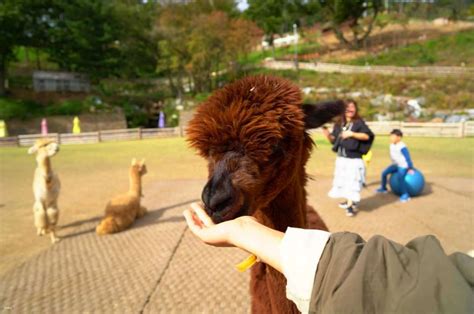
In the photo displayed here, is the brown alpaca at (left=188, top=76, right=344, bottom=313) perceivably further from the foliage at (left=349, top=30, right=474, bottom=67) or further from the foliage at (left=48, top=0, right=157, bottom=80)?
the foliage at (left=48, top=0, right=157, bottom=80)

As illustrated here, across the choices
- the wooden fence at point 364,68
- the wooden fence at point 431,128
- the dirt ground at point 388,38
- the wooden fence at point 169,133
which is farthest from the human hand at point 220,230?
the dirt ground at point 388,38

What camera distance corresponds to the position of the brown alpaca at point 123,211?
5.50 metres

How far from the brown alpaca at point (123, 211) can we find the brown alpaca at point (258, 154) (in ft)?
13.5

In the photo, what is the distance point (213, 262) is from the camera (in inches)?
175

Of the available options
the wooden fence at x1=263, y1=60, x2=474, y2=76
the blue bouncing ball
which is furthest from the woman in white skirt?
the wooden fence at x1=263, y1=60, x2=474, y2=76

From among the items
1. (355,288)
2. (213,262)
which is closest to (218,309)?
(213,262)

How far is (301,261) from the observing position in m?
0.95

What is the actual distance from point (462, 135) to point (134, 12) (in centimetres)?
3379

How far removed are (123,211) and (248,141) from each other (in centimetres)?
469

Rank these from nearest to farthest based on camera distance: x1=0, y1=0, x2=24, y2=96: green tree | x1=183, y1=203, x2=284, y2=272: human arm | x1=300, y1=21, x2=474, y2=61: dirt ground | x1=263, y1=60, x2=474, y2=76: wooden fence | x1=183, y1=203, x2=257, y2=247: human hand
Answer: x1=183, y1=203, x2=284, y2=272: human arm < x1=183, y1=203, x2=257, y2=247: human hand < x1=263, y1=60, x2=474, y2=76: wooden fence < x1=0, y1=0, x2=24, y2=96: green tree < x1=300, y1=21, x2=474, y2=61: dirt ground

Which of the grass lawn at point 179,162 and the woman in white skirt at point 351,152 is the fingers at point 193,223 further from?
the grass lawn at point 179,162

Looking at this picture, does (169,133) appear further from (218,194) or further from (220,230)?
(220,230)

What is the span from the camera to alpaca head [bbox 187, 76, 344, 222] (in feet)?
5.09

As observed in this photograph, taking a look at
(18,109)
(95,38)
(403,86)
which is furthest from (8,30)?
(403,86)
